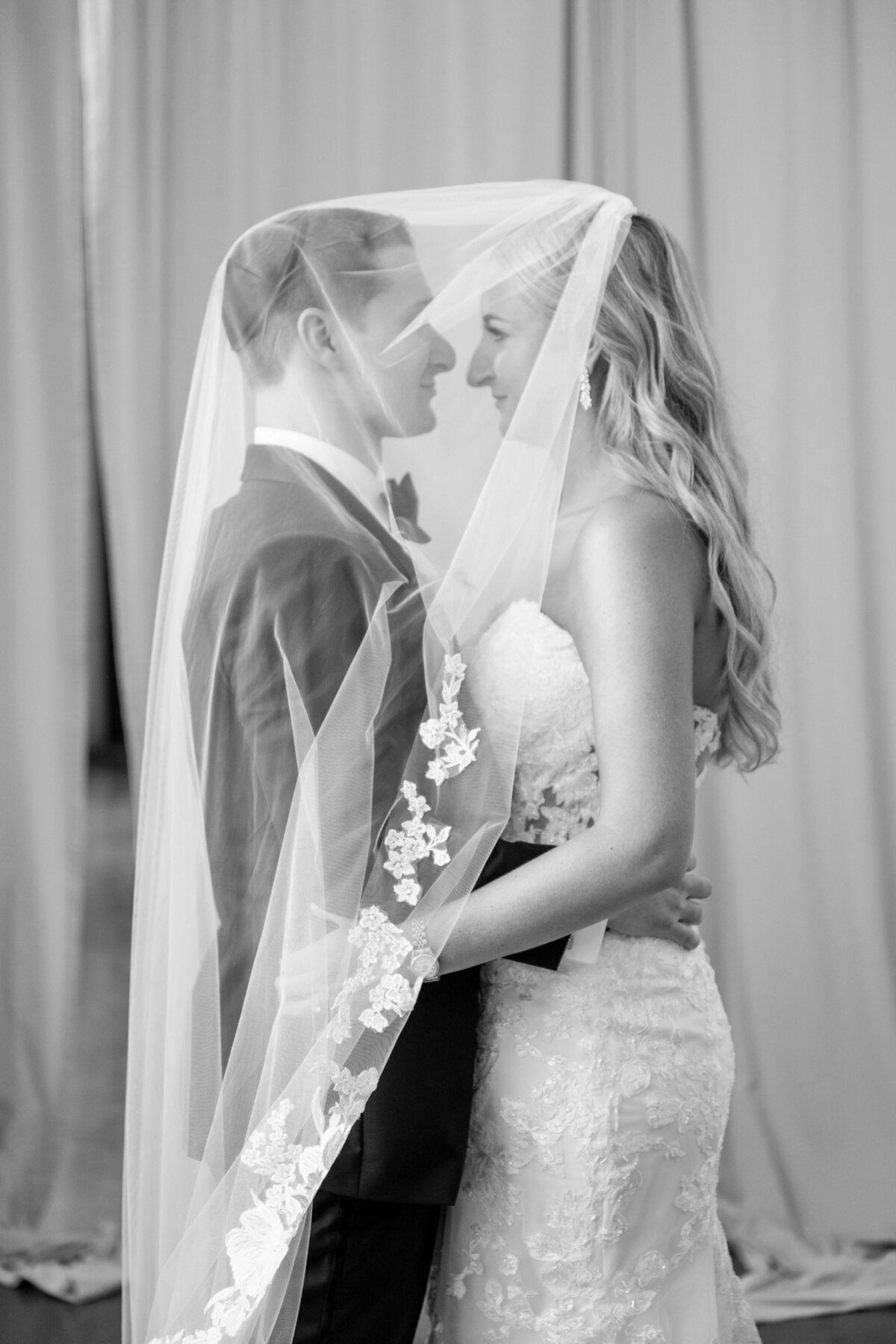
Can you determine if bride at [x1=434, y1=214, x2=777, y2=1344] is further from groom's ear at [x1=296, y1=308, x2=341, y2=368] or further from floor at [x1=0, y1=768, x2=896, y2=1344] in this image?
floor at [x1=0, y1=768, x2=896, y2=1344]

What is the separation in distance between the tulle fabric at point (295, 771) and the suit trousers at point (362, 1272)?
0.06 metres

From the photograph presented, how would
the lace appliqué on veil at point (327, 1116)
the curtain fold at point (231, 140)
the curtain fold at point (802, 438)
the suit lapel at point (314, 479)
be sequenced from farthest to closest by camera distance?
1. the curtain fold at point (802, 438)
2. the curtain fold at point (231, 140)
3. the suit lapel at point (314, 479)
4. the lace appliqué on veil at point (327, 1116)

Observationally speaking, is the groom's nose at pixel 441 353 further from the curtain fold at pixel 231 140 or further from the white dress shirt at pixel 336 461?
the curtain fold at pixel 231 140

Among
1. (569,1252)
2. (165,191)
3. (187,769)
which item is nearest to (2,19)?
(165,191)

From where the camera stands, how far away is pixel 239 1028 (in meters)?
1.25

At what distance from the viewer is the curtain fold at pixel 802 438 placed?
304 centimetres

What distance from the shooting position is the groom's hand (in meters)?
1.40

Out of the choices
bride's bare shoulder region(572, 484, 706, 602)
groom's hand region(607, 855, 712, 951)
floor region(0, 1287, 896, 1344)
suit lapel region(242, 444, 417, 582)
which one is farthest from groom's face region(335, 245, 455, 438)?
floor region(0, 1287, 896, 1344)

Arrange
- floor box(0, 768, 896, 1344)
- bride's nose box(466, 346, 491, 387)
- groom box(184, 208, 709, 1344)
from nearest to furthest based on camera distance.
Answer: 1. groom box(184, 208, 709, 1344)
2. bride's nose box(466, 346, 491, 387)
3. floor box(0, 768, 896, 1344)

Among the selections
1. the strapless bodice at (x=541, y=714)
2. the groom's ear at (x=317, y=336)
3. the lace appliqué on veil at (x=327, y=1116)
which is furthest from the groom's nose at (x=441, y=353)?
the lace appliqué on veil at (x=327, y=1116)

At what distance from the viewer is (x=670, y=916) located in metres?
1.43

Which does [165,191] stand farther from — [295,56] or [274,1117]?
[274,1117]

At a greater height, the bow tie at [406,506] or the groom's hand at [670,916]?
the bow tie at [406,506]

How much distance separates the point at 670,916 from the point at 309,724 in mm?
488
